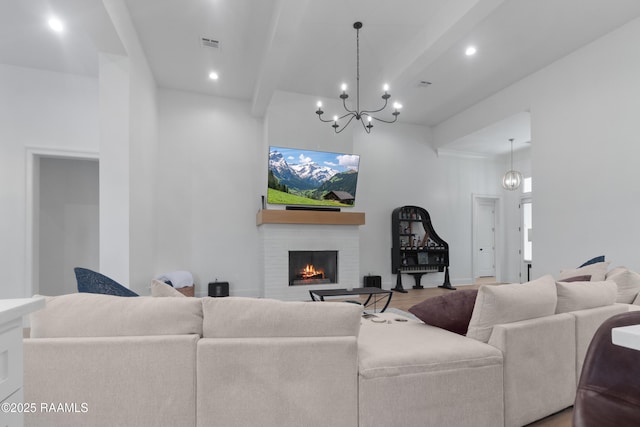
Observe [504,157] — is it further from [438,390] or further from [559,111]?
[438,390]

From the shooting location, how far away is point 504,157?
770 centimetres

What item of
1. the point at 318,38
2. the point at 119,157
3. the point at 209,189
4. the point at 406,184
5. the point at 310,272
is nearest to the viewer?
the point at 119,157

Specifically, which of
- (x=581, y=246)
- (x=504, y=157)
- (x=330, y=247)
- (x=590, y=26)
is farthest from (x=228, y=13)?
(x=504, y=157)

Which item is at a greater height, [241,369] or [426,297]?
[241,369]

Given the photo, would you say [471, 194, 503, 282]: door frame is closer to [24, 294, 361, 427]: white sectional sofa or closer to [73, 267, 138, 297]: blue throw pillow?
[24, 294, 361, 427]: white sectional sofa

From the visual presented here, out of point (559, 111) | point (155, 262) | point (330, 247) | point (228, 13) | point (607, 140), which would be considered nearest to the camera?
point (228, 13)

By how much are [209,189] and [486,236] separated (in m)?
6.14

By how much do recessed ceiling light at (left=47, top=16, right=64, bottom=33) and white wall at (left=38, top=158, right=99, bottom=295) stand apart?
1817 mm

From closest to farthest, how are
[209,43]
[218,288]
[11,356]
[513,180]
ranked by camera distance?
[11,356]
[209,43]
[218,288]
[513,180]

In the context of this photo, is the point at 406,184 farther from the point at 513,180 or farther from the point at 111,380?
the point at 111,380

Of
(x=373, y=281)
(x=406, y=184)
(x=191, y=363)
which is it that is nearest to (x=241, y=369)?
(x=191, y=363)

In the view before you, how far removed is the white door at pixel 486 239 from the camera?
749 cm

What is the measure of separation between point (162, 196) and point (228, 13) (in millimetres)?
3042

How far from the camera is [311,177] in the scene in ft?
17.9
